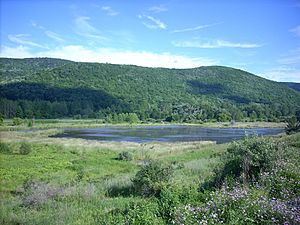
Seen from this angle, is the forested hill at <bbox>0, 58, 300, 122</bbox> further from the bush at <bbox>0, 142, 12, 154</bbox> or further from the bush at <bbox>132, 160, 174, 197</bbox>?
the bush at <bbox>132, 160, 174, 197</bbox>

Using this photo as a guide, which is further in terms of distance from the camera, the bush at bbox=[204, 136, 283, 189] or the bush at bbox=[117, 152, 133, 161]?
the bush at bbox=[117, 152, 133, 161]

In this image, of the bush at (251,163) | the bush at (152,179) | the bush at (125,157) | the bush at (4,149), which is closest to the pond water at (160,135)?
the bush at (125,157)

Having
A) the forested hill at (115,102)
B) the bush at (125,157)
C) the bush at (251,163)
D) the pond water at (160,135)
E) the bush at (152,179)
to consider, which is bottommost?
the pond water at (160,135)

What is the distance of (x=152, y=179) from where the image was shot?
11336 mm

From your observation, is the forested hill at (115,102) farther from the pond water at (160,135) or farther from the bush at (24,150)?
the bush at (24,150)

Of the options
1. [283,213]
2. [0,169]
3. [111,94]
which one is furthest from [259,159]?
[111,94]

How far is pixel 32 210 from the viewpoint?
30.3 ft

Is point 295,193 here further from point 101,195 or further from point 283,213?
point 101,195

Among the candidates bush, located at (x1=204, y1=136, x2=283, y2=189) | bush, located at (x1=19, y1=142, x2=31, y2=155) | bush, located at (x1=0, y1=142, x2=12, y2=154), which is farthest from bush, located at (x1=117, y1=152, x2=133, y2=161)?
bush, located at (x1=204, y1=136, x2=283, y2=189)

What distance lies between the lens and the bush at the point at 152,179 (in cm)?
1075

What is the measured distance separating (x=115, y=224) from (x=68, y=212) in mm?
2914

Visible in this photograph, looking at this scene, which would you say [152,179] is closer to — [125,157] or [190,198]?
[190,198]

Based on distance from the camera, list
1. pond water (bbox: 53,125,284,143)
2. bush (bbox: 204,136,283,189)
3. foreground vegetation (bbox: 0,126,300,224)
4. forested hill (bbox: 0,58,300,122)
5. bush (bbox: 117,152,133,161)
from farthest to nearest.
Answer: forested hill (bbox: 0,58,300,122)
pond water (bbox: 53,125,284,143)
bush (bbox: 117,152,133,161)
bush (bbox: 204,136,283,189)
foreground vegetation (bbox: 0,126,300,224)

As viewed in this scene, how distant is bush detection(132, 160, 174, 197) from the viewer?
35.3 feet
